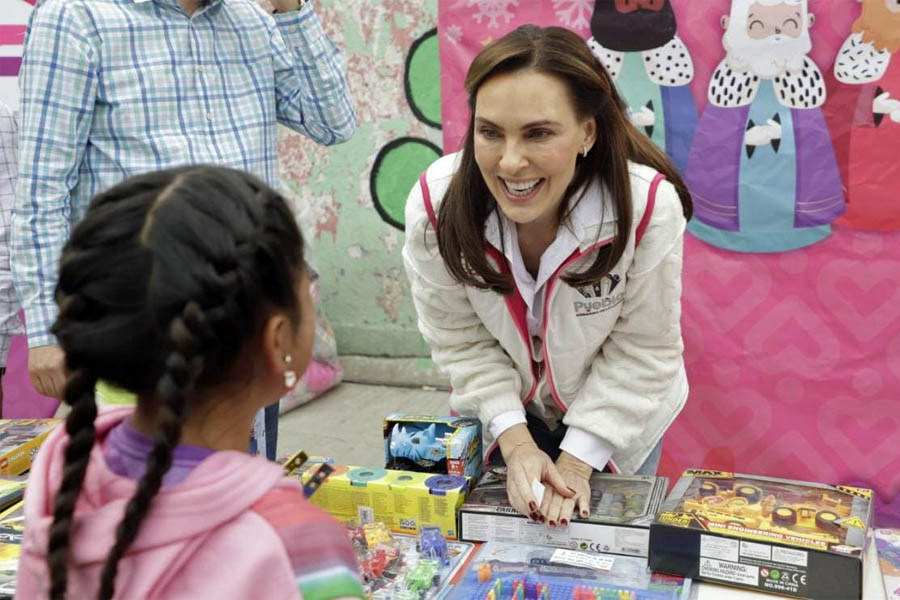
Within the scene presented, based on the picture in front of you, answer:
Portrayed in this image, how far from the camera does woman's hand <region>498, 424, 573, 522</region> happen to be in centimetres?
153

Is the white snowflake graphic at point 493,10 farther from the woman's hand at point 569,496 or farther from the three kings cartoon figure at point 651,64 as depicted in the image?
the woman's hand at point 569,496

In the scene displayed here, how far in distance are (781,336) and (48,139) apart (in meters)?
2.06

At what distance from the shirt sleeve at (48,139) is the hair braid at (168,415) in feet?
3.83

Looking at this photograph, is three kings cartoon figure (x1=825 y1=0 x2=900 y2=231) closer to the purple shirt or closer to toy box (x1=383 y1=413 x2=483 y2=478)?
toy box (x1=383 y1=413 x2=483 y2=478)

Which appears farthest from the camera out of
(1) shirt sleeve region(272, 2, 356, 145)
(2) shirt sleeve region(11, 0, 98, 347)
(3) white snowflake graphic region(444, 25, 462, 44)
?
(3) white snowflake graphic region(444, 25, 462, 44)

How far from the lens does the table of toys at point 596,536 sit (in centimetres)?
134

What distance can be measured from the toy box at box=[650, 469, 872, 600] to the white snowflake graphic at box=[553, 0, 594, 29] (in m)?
1.65

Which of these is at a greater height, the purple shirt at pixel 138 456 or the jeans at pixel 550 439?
the purple shirt at pixel 138 456

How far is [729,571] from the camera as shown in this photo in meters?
1.36

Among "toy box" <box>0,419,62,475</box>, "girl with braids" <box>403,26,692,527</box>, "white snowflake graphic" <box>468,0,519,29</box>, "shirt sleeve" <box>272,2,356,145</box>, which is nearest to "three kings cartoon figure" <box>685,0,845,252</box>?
"white snowflake graphic" <box>468,0,519,29</box>

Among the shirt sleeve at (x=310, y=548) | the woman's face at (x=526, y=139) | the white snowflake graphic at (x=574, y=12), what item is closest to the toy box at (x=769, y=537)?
the woman's face at (x=526, y=139)

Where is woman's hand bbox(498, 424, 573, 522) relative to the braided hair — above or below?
below

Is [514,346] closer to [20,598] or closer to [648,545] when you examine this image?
[648,545]

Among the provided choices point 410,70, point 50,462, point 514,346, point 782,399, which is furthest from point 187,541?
point 410,70
